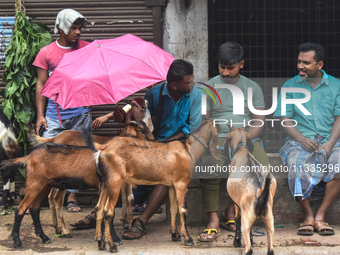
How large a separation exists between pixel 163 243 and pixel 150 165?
894 mm

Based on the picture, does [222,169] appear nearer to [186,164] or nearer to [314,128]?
[186,164]

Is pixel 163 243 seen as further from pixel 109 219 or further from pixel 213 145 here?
pixel 213 145

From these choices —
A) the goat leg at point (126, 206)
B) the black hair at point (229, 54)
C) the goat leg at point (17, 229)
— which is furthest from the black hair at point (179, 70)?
the goat leg at point (17, 229)

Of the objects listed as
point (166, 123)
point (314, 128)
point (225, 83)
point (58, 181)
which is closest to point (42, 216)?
point (58, 181)

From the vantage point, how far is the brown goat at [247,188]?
6566 mm

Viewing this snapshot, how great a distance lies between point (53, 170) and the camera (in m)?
7.01

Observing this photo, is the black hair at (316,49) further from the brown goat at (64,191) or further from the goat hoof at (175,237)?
the goat hoof at (175,237)

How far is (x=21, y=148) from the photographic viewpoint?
29.1 feet

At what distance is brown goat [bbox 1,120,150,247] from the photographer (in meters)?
6.99

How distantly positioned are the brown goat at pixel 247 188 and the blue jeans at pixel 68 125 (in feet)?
6.74

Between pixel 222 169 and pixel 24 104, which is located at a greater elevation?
pixel 24 104

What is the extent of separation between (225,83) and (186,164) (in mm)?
1211

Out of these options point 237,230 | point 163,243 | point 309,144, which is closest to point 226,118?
point 309,144

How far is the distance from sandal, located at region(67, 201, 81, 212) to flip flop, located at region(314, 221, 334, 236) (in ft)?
10.4
